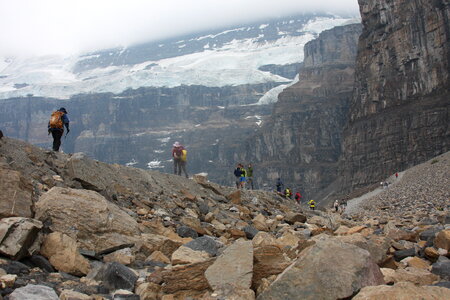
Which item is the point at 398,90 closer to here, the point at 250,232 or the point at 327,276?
the point at 250,232

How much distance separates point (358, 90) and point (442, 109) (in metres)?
37.9

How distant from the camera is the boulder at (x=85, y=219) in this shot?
752cm

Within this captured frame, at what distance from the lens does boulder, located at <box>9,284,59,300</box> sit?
4764 millimetres

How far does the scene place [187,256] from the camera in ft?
20.4

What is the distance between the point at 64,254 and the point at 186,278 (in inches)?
84.2

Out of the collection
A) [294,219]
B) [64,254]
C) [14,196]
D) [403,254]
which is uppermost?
[14,196]

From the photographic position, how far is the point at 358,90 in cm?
14538

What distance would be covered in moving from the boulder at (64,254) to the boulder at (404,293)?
12.7 ft

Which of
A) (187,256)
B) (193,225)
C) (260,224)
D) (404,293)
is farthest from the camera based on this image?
(260,224)

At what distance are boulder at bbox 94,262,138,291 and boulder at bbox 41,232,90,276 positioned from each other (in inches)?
24.7

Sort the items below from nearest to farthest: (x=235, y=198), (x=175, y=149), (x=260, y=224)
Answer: (x=260, y=224) < (x=235, y=198) < (x=175, y=149)

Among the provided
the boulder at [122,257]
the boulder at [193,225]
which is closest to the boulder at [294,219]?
the boulder at [193,225]

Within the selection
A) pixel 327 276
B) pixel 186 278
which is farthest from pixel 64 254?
pixel 327 276

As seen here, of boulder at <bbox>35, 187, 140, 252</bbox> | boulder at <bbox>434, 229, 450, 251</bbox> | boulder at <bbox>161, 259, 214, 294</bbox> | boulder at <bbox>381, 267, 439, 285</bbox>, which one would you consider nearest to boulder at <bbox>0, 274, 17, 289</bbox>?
boulder at <bbox>161, 259, 214, 294</bbox>
